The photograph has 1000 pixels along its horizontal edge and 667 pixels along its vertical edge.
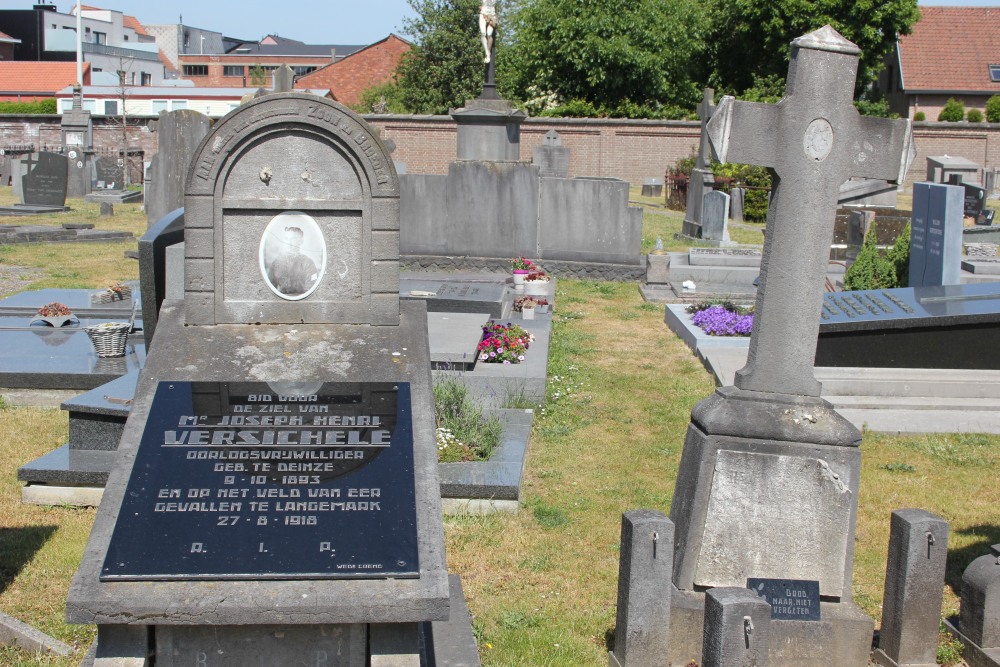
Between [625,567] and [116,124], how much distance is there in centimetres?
4058

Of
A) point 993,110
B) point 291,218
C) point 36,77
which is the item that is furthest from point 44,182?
point 36,77

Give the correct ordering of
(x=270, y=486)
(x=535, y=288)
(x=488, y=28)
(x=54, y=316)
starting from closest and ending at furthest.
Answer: (x=270, y=486)
(x=54, y=316)
(x=535, y=288)
(x=488, y=28)

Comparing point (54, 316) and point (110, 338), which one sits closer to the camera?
point (110, 338)

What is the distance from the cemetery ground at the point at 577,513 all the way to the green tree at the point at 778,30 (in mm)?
30990

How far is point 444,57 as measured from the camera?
1854 inches

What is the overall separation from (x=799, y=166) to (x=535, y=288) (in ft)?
30.3

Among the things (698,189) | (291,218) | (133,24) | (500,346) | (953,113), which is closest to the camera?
(291,218)

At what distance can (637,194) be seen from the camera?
33.7 meters

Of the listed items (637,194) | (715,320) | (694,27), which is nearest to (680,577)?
(715,320)

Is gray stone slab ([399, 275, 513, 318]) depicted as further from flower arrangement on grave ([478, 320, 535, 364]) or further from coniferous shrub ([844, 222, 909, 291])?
coniferous shrub ([844, 222, 909, 291])

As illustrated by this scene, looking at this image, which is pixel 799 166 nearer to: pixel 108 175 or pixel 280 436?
pixel 280 436

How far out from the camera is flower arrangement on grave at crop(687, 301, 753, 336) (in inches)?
444

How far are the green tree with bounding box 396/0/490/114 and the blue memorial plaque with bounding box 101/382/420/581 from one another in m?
43.2

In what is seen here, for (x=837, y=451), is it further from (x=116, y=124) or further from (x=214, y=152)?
(x=116, y=124)
